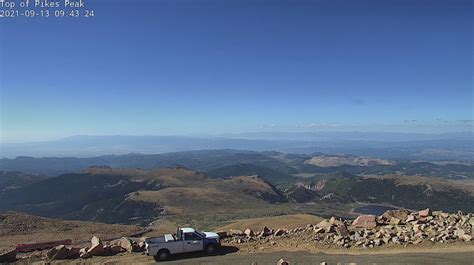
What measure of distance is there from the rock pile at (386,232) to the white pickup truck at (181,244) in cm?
346

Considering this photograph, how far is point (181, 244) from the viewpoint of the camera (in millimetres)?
27047

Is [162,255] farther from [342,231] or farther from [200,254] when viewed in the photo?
[342,231]

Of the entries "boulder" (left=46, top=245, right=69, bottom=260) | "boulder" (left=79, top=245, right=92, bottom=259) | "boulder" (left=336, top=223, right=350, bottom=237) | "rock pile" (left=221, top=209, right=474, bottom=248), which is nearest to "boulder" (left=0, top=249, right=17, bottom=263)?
"boulder" (left=46, top=245, right=69, bottom=260)

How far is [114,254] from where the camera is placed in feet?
94.9

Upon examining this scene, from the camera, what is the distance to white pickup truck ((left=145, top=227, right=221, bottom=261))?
26578mm

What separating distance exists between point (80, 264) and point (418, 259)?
20446 mm

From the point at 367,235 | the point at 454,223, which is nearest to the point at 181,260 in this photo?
the point at 367,235

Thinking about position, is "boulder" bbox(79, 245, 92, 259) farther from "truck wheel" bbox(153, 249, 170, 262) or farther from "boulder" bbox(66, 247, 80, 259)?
"truck wheel" bbox(153, 249, 170, 262)

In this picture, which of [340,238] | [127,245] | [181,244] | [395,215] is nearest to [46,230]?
[127,245]

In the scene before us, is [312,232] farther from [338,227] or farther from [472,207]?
[472,207]

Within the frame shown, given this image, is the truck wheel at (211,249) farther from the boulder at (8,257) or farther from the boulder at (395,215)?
the boulder at (395,215)

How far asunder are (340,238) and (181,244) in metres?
10.7

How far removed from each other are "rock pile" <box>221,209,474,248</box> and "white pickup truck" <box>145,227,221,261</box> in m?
3.46

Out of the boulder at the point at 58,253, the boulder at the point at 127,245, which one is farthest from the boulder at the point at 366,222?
→ the boulder at the point at 58,253
